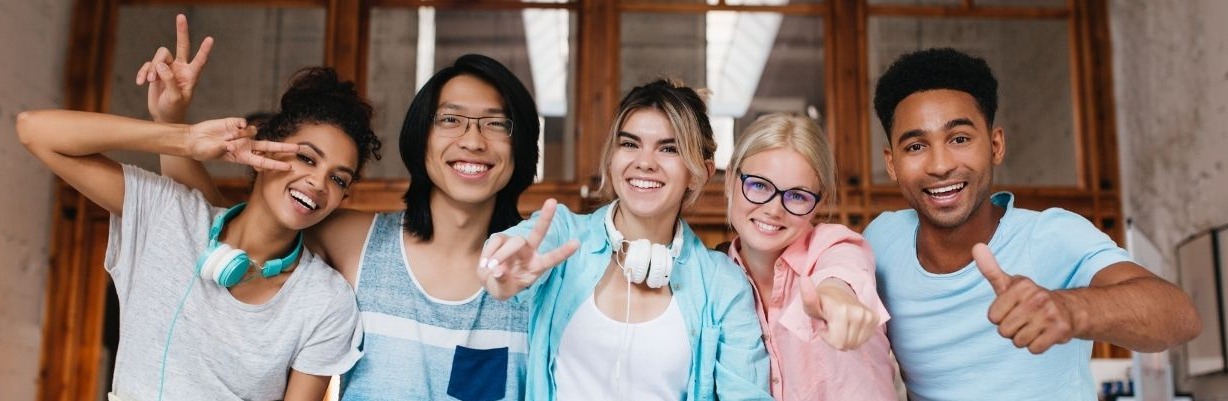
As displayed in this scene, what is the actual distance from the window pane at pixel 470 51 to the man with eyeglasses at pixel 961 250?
281 cm

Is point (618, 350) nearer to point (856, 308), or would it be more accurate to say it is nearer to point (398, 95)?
point (856, 308)

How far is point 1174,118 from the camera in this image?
4.29 meters

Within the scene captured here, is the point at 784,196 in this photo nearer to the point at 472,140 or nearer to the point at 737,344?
the point at 737,344

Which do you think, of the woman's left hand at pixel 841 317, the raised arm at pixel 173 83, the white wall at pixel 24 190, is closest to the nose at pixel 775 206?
the woman's left hand at pixel 841 317

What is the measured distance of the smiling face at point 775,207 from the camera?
1987 millimetres

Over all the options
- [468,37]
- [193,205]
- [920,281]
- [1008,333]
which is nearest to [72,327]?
[468,37]

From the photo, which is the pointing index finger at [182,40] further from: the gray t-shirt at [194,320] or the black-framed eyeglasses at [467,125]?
the black-framed eyeglasses at [467,125]

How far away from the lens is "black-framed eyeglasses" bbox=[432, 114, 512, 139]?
208 cm

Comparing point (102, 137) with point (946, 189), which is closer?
point (102, 137)

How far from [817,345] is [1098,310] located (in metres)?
0.57

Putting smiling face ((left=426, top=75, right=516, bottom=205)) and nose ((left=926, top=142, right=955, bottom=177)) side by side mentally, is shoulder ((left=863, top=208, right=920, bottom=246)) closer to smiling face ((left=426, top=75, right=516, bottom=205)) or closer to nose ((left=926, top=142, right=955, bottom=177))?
nose ((left=926, top=142, right=955, bottom=177))

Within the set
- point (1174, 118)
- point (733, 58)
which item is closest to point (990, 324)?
point (1174, 118)

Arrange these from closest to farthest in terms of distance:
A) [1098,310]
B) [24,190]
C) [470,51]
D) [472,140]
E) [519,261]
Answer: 1. [1098,310]
2. [519,261]
3. [472,140]
4. [24,190]
5. [470,51]

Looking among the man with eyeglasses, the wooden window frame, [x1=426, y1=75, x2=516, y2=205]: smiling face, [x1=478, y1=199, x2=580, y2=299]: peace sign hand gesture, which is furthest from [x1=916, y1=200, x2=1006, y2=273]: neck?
the wooden window frame
